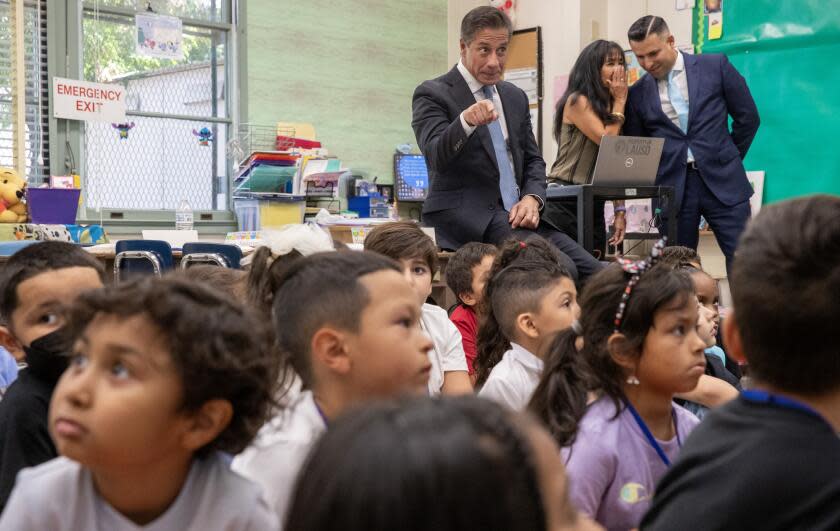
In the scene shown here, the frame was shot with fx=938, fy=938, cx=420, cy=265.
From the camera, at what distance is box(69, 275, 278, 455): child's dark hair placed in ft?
3.53

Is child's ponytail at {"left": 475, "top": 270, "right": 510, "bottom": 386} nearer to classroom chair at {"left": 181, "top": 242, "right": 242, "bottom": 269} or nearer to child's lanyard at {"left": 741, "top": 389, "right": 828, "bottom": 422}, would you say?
→ child's lanyard at {"left": 741, "top": 389, "right": 828, "bottom": 422}

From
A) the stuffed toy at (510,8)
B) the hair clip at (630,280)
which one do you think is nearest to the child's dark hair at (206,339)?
the hair clip at (630,280)

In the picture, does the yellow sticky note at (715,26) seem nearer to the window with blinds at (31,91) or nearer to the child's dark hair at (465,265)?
the child's dark hair at (465,265)

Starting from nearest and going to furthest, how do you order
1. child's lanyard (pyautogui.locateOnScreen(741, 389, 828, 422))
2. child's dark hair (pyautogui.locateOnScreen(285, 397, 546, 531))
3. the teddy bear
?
child's dark hair (pyautogui.locateOnScreen(285, 397, 546, 531)) < child's lanyard (pyautogui.locateOnScreen(741, 389, 828, 422)) < the teddy bear

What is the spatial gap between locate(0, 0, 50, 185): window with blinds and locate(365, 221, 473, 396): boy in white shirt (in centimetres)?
368

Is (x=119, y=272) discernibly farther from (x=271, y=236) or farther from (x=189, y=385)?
(x=189, y=385)

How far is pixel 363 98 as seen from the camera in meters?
7.02

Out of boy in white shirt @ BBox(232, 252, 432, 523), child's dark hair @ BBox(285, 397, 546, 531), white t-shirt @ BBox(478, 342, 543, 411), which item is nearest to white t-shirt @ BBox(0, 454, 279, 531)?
boy in white shirt @ BBox(232, 252, 432, 523)

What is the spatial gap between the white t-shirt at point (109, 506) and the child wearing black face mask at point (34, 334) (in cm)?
34

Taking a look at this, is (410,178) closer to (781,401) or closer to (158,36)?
(158,36)

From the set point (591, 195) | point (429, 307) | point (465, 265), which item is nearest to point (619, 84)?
point (591, 195)

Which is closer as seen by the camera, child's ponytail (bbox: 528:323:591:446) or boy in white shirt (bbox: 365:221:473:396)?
child's ponytail (bbox: 528:323:591:446)

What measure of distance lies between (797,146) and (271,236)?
4452 millimetres

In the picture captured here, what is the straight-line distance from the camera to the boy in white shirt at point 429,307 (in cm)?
245
